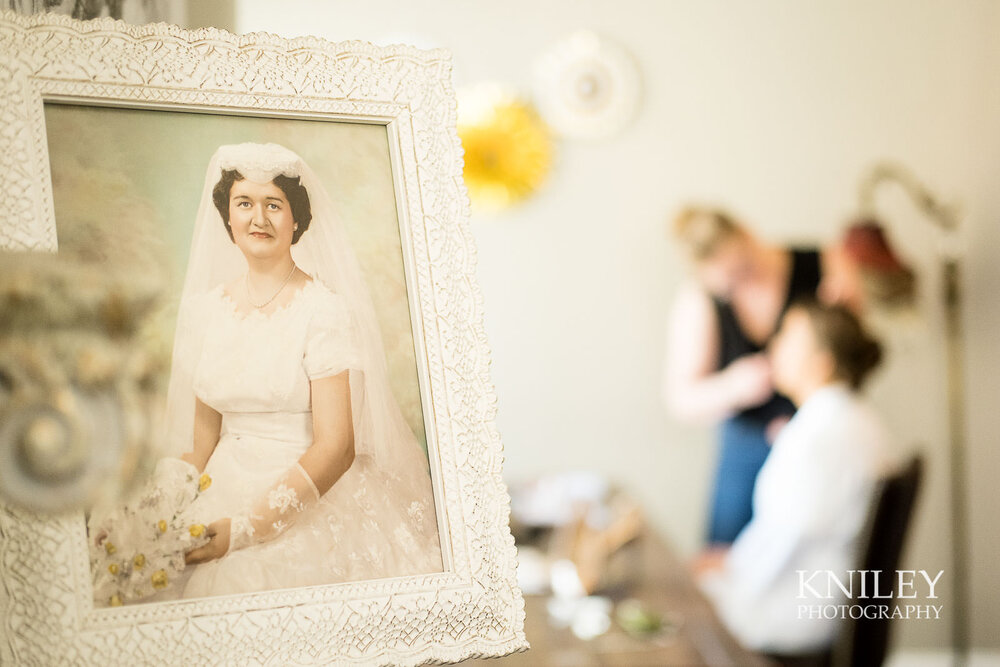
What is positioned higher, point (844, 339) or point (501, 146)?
point (501, 146)

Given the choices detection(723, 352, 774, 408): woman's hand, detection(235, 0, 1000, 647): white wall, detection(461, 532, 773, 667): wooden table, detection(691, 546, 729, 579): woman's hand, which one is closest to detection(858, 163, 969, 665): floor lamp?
detection(235, 0, 1000, 647): white wall

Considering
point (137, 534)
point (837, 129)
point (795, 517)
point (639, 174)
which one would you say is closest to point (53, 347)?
point (137, 534)

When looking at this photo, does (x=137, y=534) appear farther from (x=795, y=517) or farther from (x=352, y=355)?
(x=795, y=517)

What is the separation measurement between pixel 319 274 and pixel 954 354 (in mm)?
2665

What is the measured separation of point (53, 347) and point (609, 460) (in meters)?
2.21

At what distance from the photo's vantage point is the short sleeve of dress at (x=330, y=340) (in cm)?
52

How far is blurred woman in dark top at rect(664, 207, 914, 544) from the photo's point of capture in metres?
2.46

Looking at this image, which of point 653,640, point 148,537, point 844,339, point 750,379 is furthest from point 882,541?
point 148,537

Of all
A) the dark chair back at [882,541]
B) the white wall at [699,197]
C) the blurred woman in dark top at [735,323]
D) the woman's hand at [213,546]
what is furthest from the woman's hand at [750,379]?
the woman's hand at [213,546]

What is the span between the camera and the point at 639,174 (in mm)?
2512

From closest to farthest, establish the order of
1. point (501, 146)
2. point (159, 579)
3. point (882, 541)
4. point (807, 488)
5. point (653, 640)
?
1. point (159, 579)
2. point (653, 640)
3. point (882, 541)
4. point (807, 488)
5. point (501, 146)

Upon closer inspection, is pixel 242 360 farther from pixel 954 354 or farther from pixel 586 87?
pixel 954 354

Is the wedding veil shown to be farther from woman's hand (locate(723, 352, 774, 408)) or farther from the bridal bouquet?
woman's hand (locate(723, 352, 774, 408))

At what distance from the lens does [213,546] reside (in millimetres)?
472
